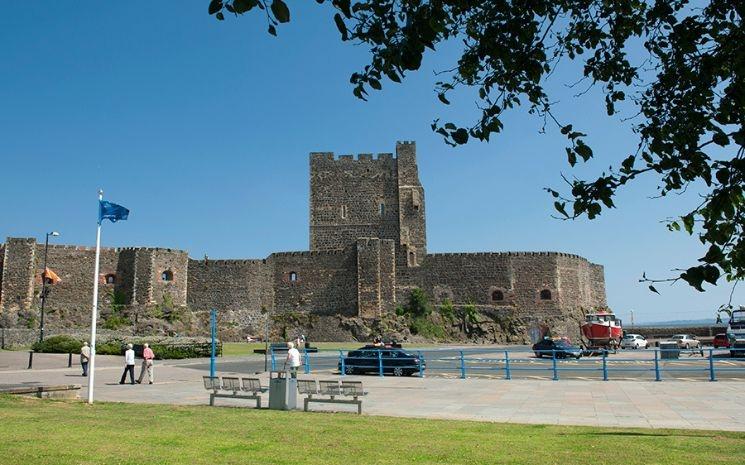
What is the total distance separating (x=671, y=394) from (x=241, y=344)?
1337 inches

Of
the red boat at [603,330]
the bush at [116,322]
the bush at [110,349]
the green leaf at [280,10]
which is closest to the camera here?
the green leaf at [280,10]

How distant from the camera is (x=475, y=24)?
557 cm

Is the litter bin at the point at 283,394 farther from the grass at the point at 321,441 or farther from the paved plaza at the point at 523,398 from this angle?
the grass at the point at 321,441

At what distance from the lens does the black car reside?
23547 mm

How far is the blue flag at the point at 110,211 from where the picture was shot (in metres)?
17.5

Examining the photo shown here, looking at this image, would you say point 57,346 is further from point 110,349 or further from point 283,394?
point 283,394

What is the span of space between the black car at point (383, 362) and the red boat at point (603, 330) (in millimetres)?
20033

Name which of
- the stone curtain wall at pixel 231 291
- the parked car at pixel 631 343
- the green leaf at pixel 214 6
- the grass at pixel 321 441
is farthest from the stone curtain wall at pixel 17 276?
the green leaf at pixel 214 6

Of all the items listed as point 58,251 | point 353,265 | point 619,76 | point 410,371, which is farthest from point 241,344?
point 619,76

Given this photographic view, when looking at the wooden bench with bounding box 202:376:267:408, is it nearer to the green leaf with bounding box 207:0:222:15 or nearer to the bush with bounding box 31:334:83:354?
the green leaf with bounding box 207:0:222:15

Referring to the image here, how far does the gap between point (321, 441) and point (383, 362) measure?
15.2 metres

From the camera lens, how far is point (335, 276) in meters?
49.5

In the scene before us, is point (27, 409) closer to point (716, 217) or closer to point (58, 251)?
point (716, 217)

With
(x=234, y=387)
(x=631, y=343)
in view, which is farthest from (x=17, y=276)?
(x=631, y=343)
